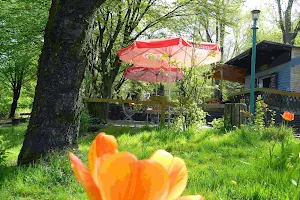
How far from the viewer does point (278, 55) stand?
19422mm

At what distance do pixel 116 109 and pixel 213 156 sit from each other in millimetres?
14021

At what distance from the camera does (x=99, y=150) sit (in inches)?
16.9

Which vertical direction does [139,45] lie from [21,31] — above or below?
below

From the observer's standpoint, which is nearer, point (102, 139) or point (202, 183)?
point (102, 139)

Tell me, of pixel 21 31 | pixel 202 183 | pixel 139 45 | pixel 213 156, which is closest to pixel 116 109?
pixel 21 31

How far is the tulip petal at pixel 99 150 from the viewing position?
0.40 m

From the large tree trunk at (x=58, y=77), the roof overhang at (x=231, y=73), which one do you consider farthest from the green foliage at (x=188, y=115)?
the roof overhang at (x=231, y=73)

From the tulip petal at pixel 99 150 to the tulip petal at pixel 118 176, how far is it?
0.02m

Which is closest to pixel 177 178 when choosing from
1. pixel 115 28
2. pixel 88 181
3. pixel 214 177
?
pixel 88 181

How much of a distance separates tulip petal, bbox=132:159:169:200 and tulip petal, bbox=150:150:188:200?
0.04 metres

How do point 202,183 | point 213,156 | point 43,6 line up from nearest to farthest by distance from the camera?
point 202,183
point 213,156
point 43,6

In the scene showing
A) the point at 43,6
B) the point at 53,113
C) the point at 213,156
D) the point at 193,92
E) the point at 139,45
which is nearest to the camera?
the point at 53,113

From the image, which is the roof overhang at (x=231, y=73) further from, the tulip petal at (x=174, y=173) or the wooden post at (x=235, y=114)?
the tulip petal at (x=174, y=173)

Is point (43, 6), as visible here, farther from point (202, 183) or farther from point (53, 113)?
point (202, 183)
